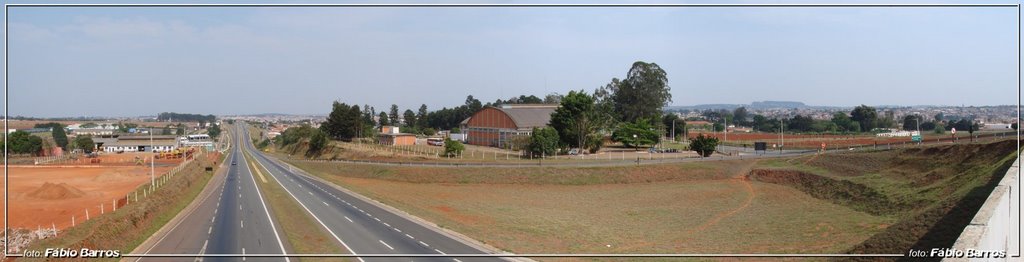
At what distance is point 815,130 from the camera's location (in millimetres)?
162750

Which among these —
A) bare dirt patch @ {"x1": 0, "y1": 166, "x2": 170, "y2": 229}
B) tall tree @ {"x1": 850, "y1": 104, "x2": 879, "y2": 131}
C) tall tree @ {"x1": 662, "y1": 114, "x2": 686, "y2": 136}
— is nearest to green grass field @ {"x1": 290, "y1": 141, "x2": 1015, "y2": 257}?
bare dirt patch @ {"x1": 0, "y1": 166, "x2": 170, "y2": 229}

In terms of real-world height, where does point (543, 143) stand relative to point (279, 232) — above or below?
above

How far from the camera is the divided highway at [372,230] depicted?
98.8 feet

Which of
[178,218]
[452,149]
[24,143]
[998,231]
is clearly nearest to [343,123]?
[452,149]

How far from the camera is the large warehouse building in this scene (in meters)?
109

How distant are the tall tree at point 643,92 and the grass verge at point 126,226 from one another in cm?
9875

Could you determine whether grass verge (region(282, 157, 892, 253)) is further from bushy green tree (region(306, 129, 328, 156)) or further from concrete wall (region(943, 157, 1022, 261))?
bushy green tree (region(306, 129, 328, 156))

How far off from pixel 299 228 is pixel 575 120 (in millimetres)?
61946

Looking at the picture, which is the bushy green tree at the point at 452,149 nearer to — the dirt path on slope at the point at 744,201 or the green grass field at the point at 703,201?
the green grass field at the point at 703,201

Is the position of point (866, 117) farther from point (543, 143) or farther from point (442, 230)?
point (442, 230)

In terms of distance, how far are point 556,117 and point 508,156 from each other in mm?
10442

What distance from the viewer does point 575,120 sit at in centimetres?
9462

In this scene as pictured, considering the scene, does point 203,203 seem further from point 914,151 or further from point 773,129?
point 773,129

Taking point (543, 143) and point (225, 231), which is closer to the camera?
point (225, 231)
